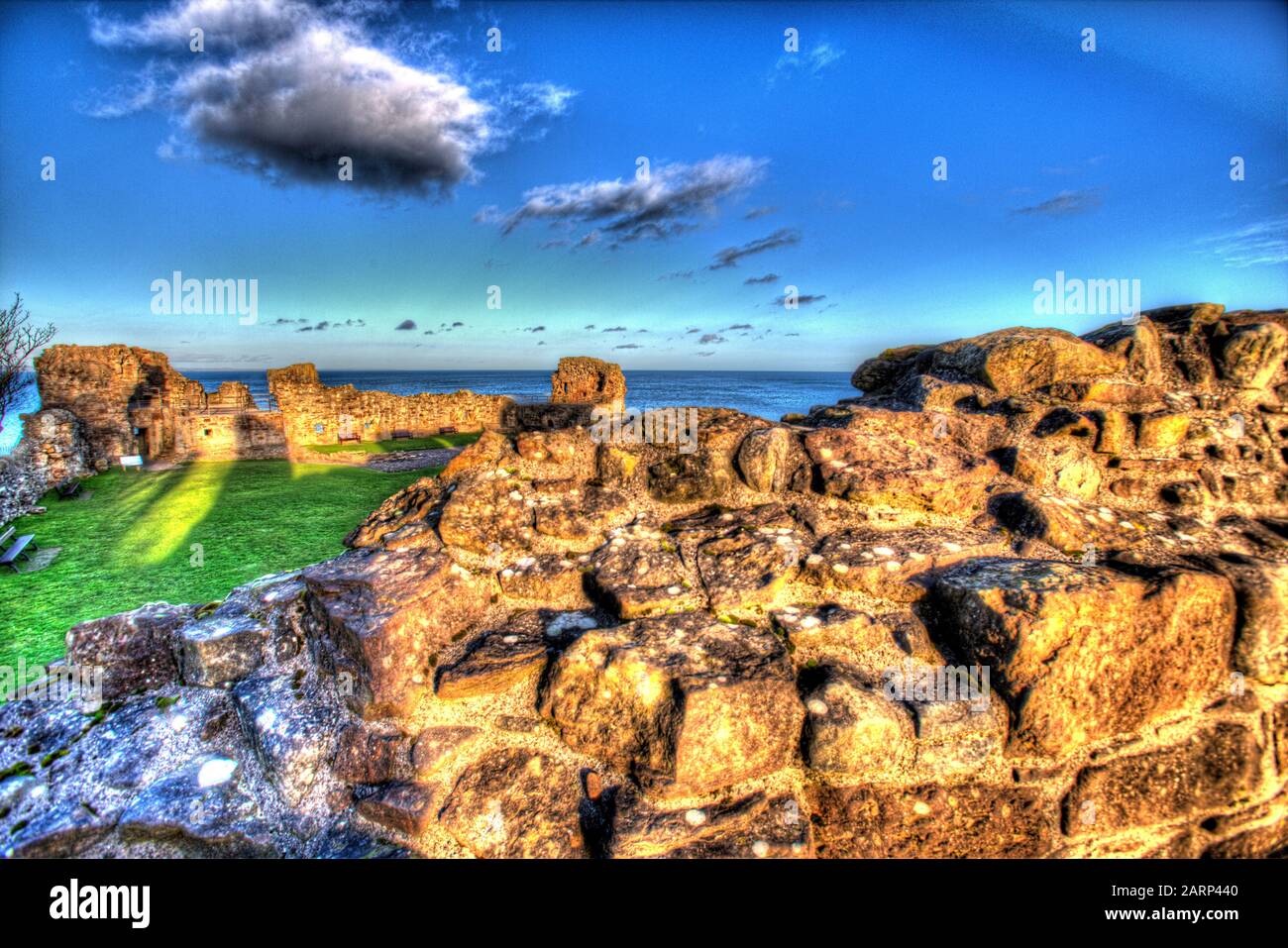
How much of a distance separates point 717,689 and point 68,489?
51.1ft

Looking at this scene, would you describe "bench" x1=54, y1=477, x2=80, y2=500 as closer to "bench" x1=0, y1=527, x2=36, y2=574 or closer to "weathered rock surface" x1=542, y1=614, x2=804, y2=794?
"bench" x1=0, y1=527, x2=36, y2=574

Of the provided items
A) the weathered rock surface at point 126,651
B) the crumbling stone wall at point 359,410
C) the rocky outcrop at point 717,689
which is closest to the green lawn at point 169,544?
the weathered rock surface at point 126,651

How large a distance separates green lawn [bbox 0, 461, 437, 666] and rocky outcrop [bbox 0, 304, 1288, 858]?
5.44 ft

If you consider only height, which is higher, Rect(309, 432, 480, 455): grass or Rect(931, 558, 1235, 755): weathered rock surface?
Rect(309, 432, 480, 455): grass

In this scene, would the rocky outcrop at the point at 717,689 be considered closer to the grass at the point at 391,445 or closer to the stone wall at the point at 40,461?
the stone wall at the point at 40,461

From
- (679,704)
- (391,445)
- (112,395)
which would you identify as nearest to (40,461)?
(112,395)

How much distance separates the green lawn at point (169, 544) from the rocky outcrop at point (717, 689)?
5.44ft

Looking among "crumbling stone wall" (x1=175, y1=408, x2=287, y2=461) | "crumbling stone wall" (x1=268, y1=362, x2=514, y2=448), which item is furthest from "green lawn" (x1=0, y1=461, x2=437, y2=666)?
"crumbling stone wall" (x1=268, y1=362, x2=514, y2=448)

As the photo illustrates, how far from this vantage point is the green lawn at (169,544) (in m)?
3.77

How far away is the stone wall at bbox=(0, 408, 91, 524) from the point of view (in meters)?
9.66

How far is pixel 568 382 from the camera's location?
2553cm

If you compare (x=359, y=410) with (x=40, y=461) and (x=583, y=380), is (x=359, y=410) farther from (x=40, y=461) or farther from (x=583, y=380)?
(x=40, y=461)
